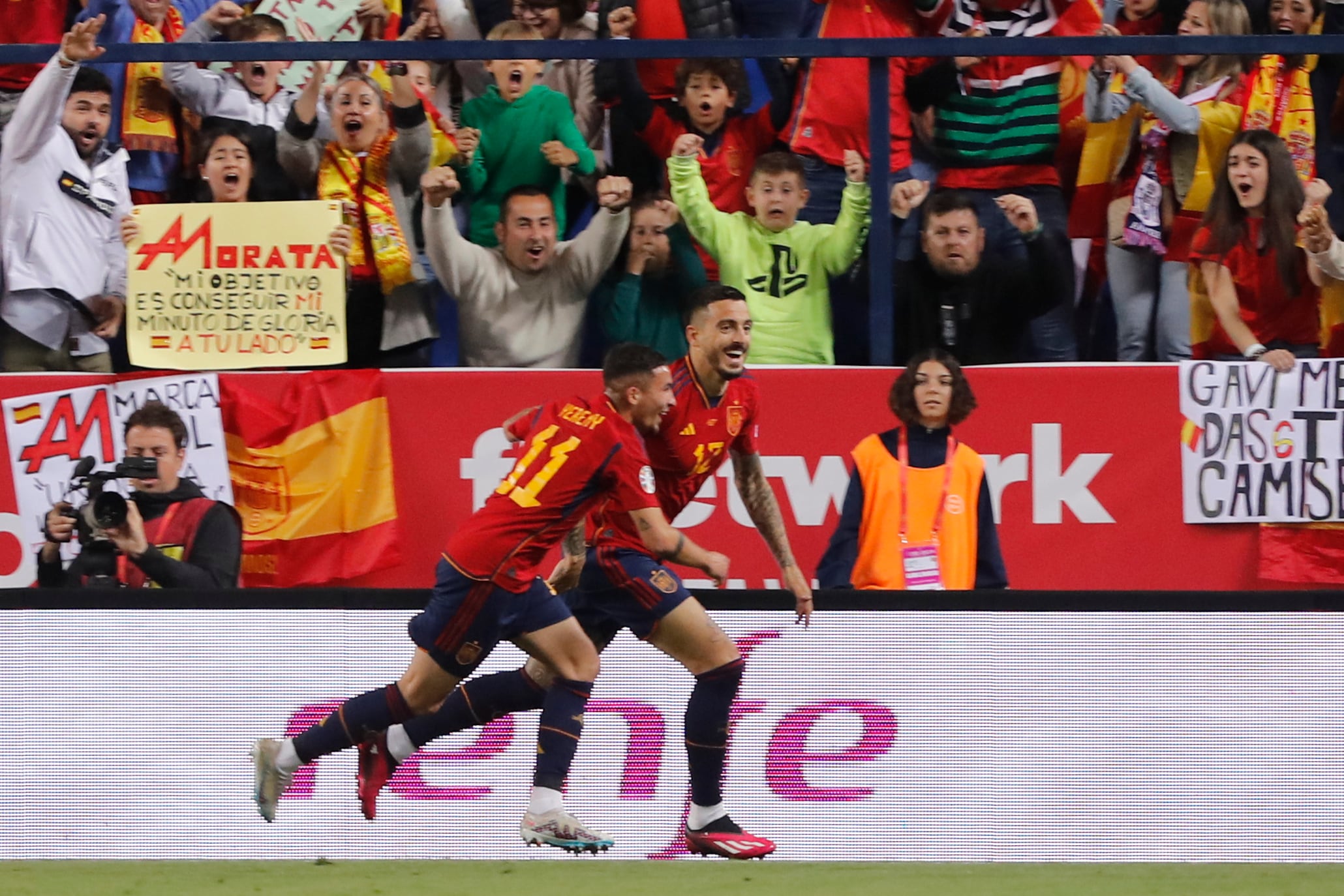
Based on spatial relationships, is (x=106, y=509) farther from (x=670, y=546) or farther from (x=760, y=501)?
(x=760, y=501)

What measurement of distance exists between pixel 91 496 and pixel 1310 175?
16.6 feet

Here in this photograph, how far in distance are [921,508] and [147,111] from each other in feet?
12.2

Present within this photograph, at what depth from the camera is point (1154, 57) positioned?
8234 mm

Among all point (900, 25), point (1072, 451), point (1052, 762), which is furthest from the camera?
point (900, 25)

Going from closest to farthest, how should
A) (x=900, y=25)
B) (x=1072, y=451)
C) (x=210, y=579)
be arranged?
(x=210, y=579), (x=1072, y=451), (x=900, y=25)

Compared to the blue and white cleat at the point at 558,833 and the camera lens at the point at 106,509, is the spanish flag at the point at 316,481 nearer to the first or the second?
the camera lens at the point at 106,509

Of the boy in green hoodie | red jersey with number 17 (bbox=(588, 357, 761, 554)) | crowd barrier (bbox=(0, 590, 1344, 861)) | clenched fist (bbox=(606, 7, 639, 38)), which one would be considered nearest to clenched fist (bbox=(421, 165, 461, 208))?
the boy in green hoodie

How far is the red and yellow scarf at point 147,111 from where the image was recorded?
8422mm

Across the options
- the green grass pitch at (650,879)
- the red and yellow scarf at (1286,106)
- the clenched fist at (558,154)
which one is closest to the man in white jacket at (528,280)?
the clenched fist at (558,154)

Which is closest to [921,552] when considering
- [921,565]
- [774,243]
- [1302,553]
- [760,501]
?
[921,565]

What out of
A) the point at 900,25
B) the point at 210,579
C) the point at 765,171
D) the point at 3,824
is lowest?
the point at 3,824

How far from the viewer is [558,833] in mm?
6328

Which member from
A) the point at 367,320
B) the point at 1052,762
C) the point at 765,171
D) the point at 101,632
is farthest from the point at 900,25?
the point at 101,632

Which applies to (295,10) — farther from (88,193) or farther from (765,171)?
(765,171)
